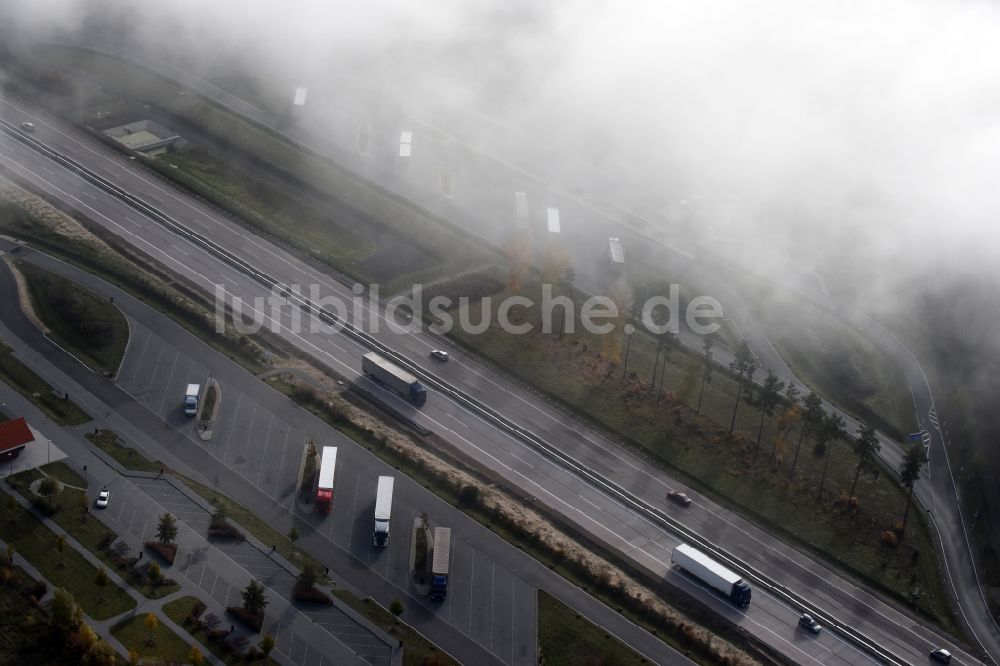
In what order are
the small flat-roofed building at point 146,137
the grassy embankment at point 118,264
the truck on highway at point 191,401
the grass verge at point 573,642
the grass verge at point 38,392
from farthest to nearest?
the small flat-roofed building at point 146,137
the grassy embankment at point 118,264
the truck on highway at point 191,401
the grass verge at point 38,392
the grass verge at point 573,642

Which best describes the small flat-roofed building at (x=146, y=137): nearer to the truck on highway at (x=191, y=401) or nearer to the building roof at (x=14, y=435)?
the truck on highway at (x=191, y=401)

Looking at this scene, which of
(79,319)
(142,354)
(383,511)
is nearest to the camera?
(383,511)

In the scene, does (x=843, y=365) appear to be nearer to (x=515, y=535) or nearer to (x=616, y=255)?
(x=616, y=255)

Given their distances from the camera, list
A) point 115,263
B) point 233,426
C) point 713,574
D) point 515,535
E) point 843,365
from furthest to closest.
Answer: point 843,365 < point 115,263 < point 233,426 < point 515,535 < point 713,574

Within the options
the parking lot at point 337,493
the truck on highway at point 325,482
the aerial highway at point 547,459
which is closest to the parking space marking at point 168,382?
the parking lot at point 337,493

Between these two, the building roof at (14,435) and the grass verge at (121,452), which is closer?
the building roof at (14,435)

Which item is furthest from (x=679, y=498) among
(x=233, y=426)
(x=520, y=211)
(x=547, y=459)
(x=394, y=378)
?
(x=520, y=211)

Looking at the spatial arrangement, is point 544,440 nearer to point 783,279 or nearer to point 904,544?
point 904,544
